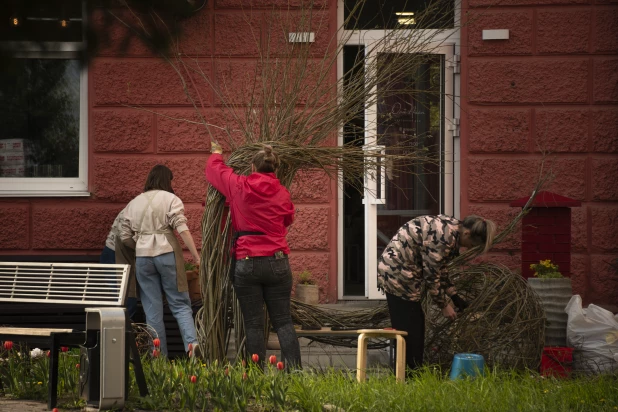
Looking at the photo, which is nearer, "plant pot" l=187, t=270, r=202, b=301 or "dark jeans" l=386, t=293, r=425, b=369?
"dark jeans" l=386, t=293, r=425, b=369

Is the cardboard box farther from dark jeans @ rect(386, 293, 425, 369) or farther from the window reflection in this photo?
dark jeans @ rect(386, 293, 425, 369)

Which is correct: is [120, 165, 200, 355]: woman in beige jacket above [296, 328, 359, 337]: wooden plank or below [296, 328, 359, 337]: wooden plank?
above

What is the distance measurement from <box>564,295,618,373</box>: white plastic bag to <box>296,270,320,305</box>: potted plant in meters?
3.04

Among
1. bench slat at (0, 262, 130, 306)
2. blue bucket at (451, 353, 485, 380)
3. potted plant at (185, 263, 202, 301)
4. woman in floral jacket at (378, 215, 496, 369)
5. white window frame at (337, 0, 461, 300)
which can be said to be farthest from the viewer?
white window frame at (337, 0, 461, 300)

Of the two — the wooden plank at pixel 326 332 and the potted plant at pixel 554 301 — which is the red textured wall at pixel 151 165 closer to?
the wooden plank at pixel 326 332

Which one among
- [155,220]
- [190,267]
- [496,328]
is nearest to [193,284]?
[190,267]

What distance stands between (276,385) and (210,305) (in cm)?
203

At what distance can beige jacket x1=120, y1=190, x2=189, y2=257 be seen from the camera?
8852mm

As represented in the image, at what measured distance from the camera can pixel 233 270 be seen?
766 centimetres

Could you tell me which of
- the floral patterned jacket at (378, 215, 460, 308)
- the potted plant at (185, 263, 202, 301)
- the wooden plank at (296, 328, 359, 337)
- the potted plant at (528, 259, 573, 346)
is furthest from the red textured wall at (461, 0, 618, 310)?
the floral patterned jacket at (378, 215, 460, 308)

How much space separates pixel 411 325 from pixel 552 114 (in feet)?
14.4

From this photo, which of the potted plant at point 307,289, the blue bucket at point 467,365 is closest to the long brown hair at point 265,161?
the blue bucket at point 467,365

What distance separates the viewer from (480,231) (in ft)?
24.0

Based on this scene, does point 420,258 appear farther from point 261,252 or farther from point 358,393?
point 358,393
